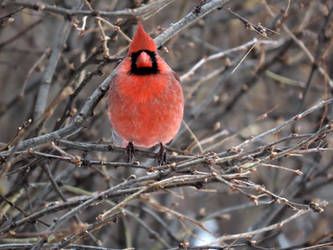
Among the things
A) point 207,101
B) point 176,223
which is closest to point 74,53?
point 207,101

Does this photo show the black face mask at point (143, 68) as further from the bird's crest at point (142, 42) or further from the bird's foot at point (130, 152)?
the bird's foot at point (130, 152)

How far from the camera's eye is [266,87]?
19.4ft

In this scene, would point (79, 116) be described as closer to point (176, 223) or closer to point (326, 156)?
point (176, 223)

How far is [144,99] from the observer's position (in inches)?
130

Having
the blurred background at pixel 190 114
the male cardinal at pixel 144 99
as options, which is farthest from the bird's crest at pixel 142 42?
the blurred background at pixel 190 114

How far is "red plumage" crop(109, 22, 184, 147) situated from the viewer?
3311 millimetres

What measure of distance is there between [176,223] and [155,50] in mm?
2387

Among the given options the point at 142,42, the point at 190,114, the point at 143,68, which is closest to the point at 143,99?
the point at 143,68

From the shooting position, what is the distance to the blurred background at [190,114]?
10.6ft

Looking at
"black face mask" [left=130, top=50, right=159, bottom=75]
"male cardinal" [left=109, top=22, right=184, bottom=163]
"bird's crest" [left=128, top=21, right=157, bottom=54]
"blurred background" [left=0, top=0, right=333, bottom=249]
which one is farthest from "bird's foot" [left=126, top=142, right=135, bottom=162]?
"bird's crest" [left=128, top=21, right=157, bottom=54]

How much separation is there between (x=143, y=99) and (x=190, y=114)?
126cm

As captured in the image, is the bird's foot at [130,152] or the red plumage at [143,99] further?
the bird's foot at [130,152]

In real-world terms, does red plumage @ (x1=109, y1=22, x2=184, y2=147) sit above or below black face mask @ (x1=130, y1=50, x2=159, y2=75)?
below

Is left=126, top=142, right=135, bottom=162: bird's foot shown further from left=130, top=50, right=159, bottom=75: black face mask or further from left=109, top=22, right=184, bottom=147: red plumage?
left=130, top=50, right=159, bottom=75: black face mask
